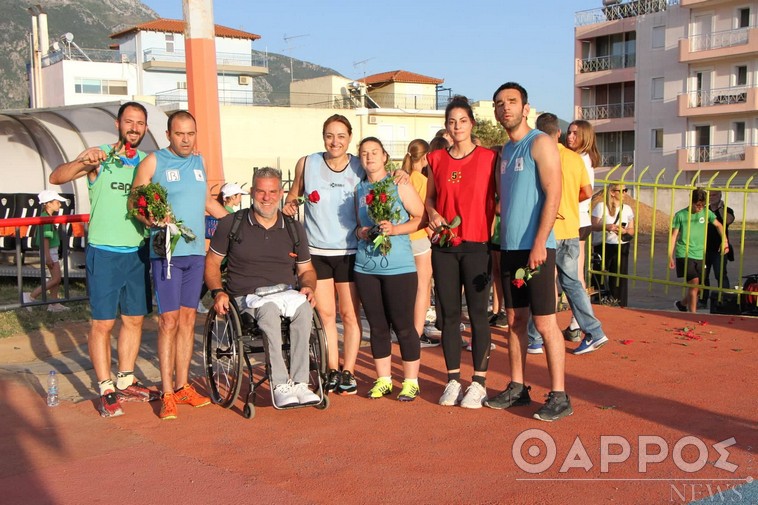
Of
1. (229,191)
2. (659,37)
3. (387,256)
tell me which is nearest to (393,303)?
(387,256)

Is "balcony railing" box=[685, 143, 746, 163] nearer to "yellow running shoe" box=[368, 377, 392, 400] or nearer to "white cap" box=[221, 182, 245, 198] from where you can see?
"white cap" box=[221, 182, 245, 198]

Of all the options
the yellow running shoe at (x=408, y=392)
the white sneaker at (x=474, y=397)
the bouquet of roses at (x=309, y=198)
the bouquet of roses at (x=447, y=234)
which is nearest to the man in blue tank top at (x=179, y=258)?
the bouquet of roses at (x=309, y=198)

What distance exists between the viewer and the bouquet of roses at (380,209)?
5965 millimetres

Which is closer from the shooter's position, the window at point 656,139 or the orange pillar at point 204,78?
the orange pillar at point 204,78

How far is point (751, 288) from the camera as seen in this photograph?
9.88m

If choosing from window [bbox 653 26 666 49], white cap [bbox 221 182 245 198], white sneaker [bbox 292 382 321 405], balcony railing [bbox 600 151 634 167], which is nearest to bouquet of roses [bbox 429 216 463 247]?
white sneaker [bbox 292 382 321 405]

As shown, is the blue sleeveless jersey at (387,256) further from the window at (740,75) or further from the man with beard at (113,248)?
the window at (740,75)

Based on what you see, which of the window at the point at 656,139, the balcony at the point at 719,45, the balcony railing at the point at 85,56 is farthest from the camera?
the balcony railing at the point at 85,56

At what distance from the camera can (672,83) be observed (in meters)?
47.1

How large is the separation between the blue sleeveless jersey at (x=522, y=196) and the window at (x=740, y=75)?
140ft

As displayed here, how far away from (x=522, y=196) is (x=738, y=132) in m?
43.0

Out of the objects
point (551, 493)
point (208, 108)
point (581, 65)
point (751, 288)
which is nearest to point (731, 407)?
point (551, 493)

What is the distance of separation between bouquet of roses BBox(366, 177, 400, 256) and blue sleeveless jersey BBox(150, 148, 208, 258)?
4.16 ft

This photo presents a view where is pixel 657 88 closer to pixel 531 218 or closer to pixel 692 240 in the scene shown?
pixel 692 240
